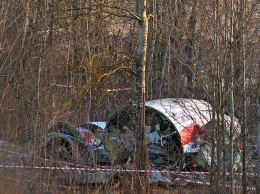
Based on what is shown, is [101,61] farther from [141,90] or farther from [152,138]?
[152,138]

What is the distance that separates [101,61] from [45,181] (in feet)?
8.78

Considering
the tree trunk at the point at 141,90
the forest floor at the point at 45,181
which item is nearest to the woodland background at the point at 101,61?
the tree trunk at the point at 141,90

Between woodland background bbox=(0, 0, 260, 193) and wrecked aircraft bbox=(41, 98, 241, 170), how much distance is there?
322mm

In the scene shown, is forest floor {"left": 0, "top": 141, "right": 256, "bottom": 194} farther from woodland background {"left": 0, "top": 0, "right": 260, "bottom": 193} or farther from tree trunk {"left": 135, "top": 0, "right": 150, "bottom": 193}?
tree trunk {"left": 135, "top": 0, "right": 150, "bottom": 193}

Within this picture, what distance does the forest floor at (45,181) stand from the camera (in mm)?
9180

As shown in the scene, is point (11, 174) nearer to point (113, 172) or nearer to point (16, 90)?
point (113, 172)

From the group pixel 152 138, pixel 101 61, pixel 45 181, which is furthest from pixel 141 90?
pixel 152 138

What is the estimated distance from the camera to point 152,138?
13.0 meters

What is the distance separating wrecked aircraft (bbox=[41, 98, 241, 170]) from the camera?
893 cm

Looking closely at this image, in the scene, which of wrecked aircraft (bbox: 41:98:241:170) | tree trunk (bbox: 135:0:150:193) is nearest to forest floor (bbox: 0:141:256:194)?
wrecked aircraft (bbox: 41:98:241:170)

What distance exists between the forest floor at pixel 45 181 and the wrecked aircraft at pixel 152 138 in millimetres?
353

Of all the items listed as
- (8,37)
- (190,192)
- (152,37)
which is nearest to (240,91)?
(190,192)

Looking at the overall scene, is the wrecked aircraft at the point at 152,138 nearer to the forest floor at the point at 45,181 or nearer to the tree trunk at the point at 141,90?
the tree trunk at the point at 141,90

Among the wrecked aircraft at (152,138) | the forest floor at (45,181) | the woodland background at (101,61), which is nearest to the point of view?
the woodland background at (101,61)
